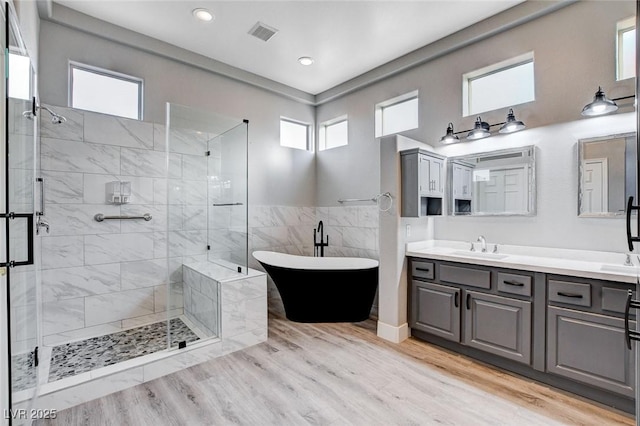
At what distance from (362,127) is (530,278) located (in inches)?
109

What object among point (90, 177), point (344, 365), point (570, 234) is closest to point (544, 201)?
point (570, 234)

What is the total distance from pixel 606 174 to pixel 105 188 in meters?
4.52

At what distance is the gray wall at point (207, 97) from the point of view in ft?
9.60

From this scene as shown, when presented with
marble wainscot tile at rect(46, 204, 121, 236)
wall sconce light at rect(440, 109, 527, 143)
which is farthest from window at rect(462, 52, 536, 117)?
marble wainscot tile at rect(46, 204, 121, 236)

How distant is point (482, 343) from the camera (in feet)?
8.52

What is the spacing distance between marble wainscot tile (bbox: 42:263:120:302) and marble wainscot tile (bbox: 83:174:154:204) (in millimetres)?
687

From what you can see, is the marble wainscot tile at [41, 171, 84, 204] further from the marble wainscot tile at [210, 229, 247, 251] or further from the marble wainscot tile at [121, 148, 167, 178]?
the marble wainscot tile at [210, 229, 247, 251]

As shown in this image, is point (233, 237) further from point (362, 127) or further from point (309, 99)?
point (309, 99)

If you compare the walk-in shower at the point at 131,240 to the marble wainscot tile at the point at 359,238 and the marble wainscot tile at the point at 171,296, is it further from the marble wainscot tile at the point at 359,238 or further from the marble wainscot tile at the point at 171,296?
the marble wainscot tile at the point at 359,238

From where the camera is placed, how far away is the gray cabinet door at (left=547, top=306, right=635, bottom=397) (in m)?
1.97

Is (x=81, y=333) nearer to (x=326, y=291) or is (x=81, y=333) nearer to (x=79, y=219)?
(x=79, y=219)

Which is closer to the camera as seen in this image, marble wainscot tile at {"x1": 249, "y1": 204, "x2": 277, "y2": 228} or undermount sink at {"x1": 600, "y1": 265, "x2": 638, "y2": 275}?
undermount sink at {"x1": 600, "y1": 265, "x2": 638, "y2": 275}

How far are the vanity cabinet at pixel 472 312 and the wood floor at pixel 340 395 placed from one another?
8.2 inches

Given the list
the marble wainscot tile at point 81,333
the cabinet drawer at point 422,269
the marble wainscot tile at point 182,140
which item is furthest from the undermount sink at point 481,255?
the marble wainscot tile at point 81,333
